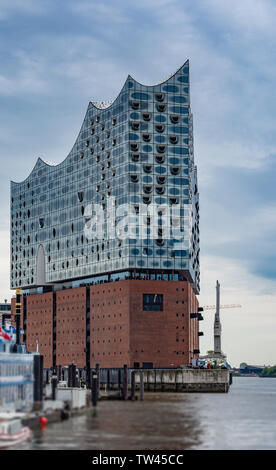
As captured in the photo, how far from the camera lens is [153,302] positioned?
180125 mm

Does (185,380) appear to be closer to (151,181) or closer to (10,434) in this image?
(151,181)

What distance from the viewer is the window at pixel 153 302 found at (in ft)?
589

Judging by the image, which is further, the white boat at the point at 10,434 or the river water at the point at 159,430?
the river water at the point at 159,430

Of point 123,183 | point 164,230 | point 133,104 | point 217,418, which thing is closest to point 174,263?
point 164,230

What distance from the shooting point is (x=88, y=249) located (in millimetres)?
197250

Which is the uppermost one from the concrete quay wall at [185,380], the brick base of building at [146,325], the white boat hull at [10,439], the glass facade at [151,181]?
the glass facade at [151,181]

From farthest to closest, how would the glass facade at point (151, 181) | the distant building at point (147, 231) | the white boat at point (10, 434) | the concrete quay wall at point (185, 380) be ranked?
1. the glass facade at point (151, 181)
2. the distant building at point (147, 231)
3. the concrete quay wall at point (185, 380)
4. the white boat at point (10, 434)

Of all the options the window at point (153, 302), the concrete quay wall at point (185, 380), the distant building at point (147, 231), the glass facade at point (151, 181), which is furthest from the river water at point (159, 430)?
the glass facade at point (151, 181)

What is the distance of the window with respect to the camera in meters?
179

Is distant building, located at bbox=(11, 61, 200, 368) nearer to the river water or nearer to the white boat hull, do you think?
the river water

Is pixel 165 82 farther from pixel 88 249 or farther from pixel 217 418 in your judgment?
pixel 217 418

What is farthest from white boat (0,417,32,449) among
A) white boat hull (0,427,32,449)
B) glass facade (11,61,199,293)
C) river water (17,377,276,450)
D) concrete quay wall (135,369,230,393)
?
glass facade (11,61,199,293)

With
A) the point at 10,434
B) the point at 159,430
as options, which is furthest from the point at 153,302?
the point at 10,434

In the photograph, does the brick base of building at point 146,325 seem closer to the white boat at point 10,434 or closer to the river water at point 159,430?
the river water at point 159,430
